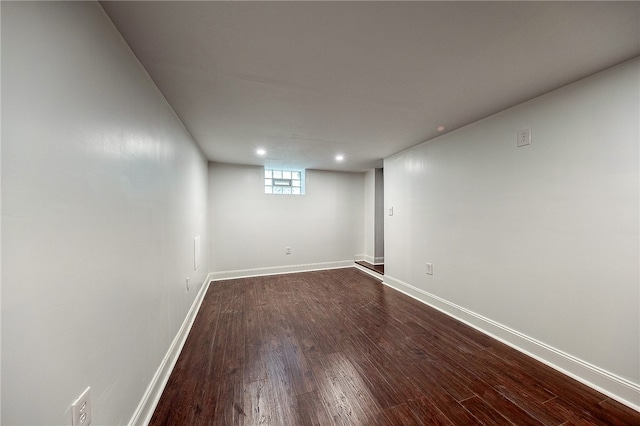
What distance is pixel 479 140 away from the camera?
89.5 inches

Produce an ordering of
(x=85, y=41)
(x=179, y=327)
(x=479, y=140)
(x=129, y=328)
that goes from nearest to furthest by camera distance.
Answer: (x=85, y=41) < (x=129, y=328) < (x=179, y=327) < (x=479, y=140)

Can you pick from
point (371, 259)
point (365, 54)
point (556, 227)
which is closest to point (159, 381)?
point (365, 54)

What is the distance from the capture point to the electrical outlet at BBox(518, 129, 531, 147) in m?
1.88

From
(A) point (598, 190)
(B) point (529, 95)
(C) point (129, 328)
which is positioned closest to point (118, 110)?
(C) point (129, 328)

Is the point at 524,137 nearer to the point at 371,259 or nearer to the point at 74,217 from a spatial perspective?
the point at 74,217

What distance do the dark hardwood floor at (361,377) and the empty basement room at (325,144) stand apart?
16 mm

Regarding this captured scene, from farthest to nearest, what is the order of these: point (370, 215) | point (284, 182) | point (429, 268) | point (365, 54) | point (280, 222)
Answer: point (370, 215)
point (284, 182)
point (280, 222)
point (429, 268)
point (365, 54)

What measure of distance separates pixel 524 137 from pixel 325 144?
6.58ft

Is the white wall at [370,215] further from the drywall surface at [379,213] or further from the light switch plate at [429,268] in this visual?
the light switch plate at [429,268]

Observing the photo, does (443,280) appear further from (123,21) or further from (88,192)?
(123,21)

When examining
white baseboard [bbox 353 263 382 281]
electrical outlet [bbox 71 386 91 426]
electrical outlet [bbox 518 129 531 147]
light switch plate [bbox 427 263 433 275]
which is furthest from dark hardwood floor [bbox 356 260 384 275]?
electrical outlet [bbox 71 386 91 426]

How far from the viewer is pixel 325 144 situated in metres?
2.96

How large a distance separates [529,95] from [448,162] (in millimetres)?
927

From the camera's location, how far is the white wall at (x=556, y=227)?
143 centimetres
